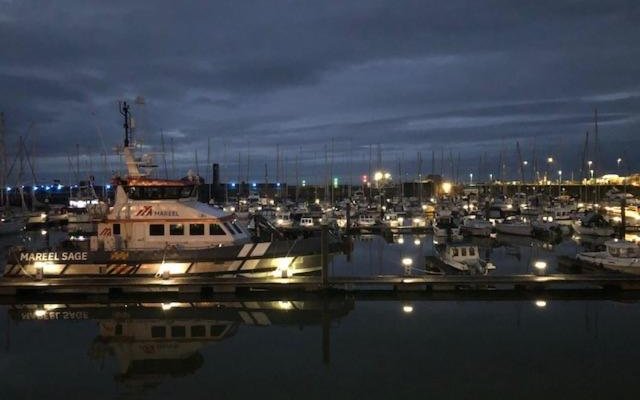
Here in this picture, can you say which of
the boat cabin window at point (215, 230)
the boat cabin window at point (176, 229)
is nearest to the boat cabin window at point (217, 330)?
the boat cabin window at point (215, 230)

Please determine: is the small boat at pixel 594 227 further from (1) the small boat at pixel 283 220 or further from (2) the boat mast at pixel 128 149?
(2) the boat mast at pixel 128 149

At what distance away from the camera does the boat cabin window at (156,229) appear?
68.5 feet

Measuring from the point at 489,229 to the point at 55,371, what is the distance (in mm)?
35025

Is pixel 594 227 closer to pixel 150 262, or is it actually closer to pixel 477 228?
pixel 477 228

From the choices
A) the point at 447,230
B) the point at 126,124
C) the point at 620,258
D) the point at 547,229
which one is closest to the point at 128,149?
the point at 126,124

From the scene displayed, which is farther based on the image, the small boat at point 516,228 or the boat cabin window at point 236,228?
the small boat at point 516,228

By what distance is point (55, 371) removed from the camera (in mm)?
13242

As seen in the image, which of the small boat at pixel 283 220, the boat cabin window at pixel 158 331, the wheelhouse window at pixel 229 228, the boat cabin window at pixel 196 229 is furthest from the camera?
the small boat at pixel 283 220

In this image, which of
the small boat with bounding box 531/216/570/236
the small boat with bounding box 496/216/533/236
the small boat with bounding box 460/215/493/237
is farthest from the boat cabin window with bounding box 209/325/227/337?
the small boat with bounding box 531/216/570/236

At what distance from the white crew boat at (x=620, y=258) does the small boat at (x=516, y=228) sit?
1836 cm

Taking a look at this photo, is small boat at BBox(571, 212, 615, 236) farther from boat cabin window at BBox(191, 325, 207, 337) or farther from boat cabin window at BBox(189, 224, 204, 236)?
boat cabin window at BBox(191, 325, 207, 337)

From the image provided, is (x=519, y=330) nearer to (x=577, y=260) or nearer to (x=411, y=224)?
(x=577, y=260)

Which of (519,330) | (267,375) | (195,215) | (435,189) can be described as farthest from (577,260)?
(435,189)

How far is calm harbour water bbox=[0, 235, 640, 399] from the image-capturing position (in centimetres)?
1188
